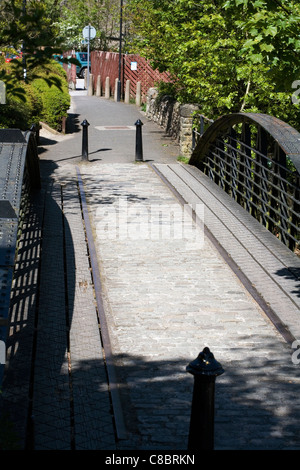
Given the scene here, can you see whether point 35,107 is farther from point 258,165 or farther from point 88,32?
point 88,32

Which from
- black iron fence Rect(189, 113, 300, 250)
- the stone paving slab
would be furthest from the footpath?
black iron fence Rect(189, 113, 300, 250)

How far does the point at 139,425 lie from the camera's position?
5789 mm

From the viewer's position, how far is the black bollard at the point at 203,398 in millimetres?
4562

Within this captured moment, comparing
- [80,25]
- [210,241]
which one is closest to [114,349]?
[210,241]

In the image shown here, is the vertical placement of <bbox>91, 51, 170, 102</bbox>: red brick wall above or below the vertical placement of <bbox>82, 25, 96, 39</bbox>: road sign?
below

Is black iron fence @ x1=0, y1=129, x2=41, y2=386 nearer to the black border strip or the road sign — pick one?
the black border strip

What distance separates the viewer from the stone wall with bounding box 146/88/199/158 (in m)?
18.5

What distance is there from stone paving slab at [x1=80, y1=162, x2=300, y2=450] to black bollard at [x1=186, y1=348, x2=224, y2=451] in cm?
72

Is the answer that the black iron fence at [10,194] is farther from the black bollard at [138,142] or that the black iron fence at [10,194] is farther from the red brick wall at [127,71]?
the red brick wall at [127,71]

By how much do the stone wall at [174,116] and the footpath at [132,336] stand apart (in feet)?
16.3

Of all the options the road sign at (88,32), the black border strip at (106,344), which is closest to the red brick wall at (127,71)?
the road sign at (88,32)

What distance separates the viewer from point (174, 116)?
22.0 meters

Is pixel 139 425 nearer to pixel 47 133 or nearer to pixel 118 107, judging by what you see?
pixel 47 133

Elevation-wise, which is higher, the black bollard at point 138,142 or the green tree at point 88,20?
the green tree at point 88,20
